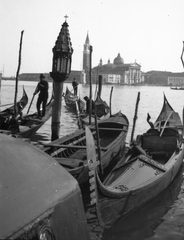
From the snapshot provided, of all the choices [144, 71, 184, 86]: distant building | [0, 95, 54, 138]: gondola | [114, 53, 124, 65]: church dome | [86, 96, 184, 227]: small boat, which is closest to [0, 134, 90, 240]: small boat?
[86, 96, 184, 227]: small boat

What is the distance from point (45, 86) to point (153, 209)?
594 cm

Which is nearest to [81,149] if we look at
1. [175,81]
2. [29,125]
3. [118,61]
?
[29,125]

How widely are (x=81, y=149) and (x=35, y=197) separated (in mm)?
5100

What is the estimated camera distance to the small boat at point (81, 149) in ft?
14.8

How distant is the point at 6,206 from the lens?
1.21 meters

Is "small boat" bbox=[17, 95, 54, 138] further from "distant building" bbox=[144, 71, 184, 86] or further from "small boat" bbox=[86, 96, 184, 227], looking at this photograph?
"distant building" bbox=[144, 71, 184, 86]

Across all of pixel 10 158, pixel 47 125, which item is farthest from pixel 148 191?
pixel 47 125

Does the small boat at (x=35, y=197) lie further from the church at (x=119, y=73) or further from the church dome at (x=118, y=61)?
the church dome at (x=118, y=61)

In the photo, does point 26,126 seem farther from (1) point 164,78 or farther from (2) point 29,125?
(1) point 164,78

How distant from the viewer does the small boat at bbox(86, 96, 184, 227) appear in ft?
11.4

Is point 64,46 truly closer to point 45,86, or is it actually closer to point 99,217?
point 45,86

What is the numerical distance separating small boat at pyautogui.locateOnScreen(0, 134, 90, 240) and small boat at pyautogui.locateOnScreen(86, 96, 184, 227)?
4.88 feet

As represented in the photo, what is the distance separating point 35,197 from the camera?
132 cm

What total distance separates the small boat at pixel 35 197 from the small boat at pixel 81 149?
2699 millimetres
